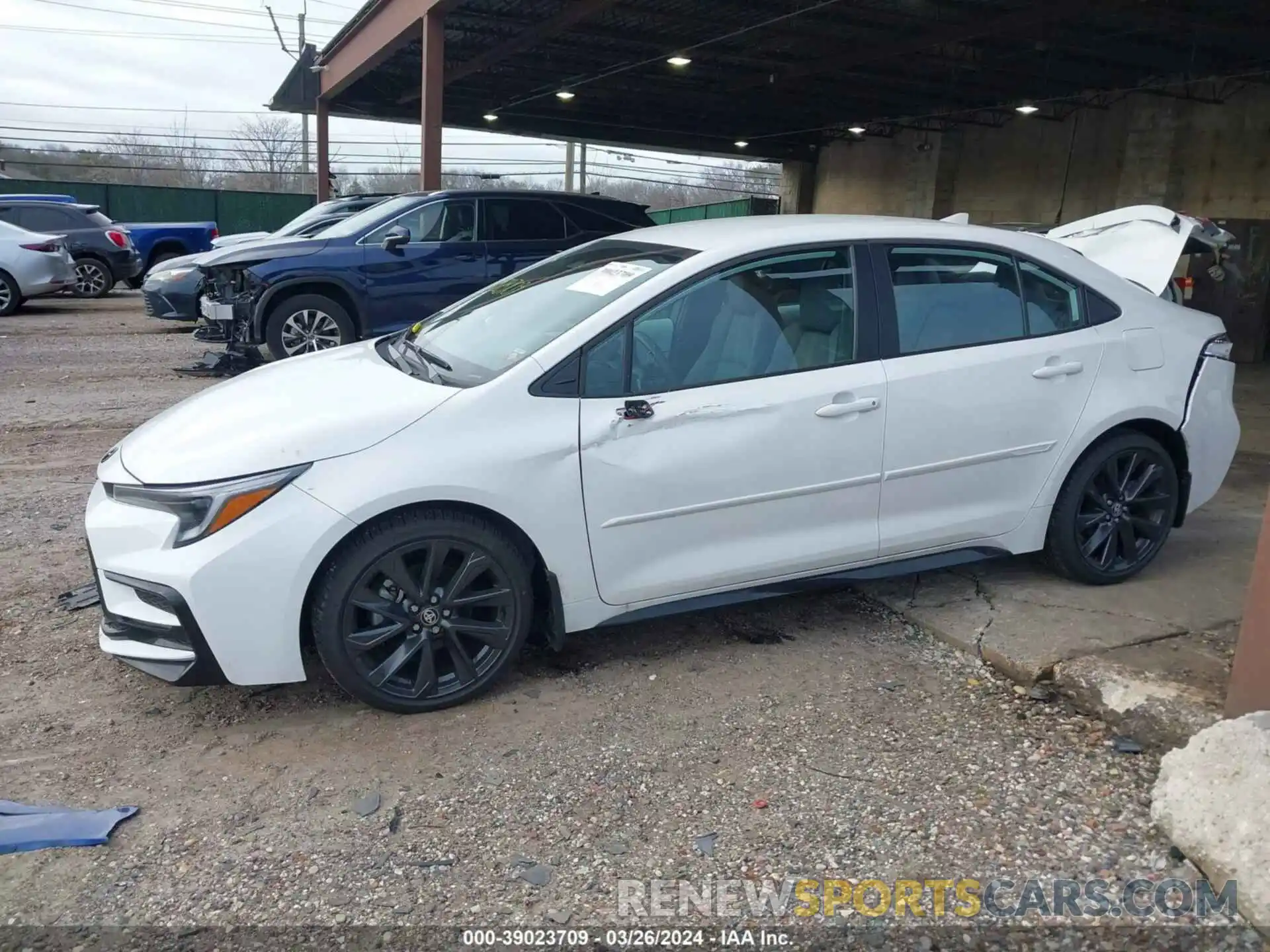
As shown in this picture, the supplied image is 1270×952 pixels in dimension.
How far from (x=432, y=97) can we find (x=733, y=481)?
10.6 meters

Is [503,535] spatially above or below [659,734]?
above

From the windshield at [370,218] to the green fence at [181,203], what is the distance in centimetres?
2067

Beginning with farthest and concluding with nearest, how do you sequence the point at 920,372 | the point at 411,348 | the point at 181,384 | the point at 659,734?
the point at 181,384 < the point at 411,348 < the point at 920,372 < the point at 659,734

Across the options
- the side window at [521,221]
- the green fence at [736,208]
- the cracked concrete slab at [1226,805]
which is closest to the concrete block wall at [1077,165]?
the green fence at [736,208]

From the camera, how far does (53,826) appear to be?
9.48ft

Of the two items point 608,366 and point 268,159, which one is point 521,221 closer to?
point 608,366

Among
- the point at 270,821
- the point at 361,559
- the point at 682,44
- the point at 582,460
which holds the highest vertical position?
the point at 682,44

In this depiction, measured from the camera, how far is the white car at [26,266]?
1415 cm

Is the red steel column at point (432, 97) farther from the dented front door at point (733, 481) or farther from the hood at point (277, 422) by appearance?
the dented front door at point (733, 481)

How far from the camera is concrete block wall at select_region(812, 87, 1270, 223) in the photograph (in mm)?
16984

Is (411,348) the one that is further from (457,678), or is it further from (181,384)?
(181,384)

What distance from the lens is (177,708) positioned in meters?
3.60

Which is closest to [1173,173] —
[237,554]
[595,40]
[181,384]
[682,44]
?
[682,44]

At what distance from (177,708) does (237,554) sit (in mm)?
821
